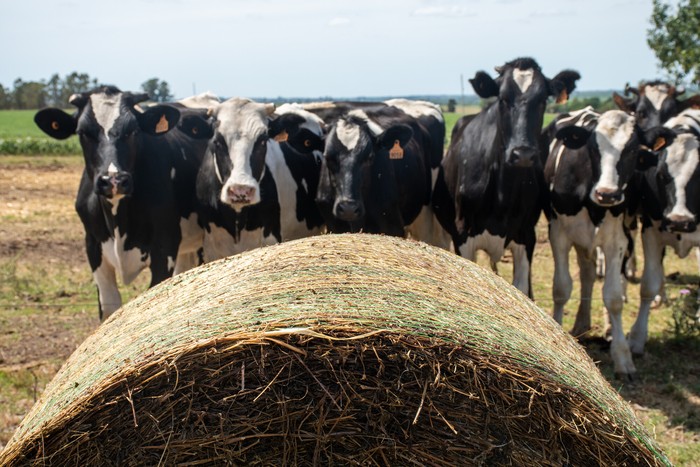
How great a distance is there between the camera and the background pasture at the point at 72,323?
6582 millimetres

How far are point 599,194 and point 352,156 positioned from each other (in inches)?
84.7

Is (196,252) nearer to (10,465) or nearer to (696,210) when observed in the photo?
(696,210)

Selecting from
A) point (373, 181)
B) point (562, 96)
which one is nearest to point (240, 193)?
point (373, 181)

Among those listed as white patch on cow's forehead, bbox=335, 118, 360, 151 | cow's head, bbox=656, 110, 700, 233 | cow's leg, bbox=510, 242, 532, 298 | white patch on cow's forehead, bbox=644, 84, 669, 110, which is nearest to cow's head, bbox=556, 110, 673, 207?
cow's head, bbox=656, 110, 700, 233

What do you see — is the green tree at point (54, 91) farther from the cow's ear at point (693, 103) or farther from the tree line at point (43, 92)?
the cow's ear at point (693, 103)

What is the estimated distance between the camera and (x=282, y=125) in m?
7.66

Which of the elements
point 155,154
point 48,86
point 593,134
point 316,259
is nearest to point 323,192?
point 155,154

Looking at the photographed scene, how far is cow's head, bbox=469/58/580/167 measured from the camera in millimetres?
7359

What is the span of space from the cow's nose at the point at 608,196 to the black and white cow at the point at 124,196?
12.0 ft

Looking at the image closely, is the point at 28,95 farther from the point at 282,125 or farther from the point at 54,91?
the point at 282,125

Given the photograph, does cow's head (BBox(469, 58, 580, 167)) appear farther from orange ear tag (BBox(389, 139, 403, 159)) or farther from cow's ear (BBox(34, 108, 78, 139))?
cow's ear (BBox(34, 108, 78, 139))

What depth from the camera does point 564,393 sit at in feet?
11.0

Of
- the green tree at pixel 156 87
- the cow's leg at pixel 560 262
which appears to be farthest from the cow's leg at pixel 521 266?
the green tree at pixel 156 87

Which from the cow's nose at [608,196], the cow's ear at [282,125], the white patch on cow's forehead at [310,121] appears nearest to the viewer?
the cow's nose at [608,196]
